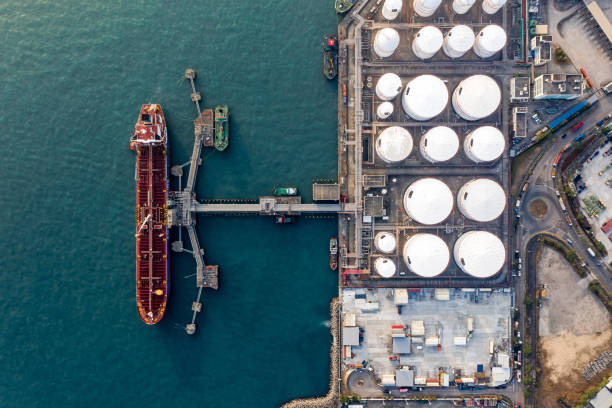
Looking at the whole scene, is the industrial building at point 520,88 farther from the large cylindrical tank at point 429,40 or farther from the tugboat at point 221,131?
the tugboat at point 221,131

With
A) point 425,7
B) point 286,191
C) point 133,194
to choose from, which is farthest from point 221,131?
point 425,7

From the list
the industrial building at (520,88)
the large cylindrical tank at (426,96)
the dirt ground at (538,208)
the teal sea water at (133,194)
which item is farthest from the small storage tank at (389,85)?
the dirt ground at (538,208)

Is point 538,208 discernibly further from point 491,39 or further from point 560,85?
point 491,39

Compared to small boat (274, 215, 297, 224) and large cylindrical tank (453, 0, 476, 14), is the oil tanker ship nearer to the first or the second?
small boat (274, 215, 297, 224)

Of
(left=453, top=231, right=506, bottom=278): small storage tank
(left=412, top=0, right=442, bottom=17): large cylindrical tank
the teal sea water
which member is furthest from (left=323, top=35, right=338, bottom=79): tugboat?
(left=453, top=231, right=506, bottom=278): small storage tank

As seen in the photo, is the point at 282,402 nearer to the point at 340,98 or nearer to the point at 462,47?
the point at 340,98

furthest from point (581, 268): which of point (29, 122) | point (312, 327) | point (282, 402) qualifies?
point (29, 122)
